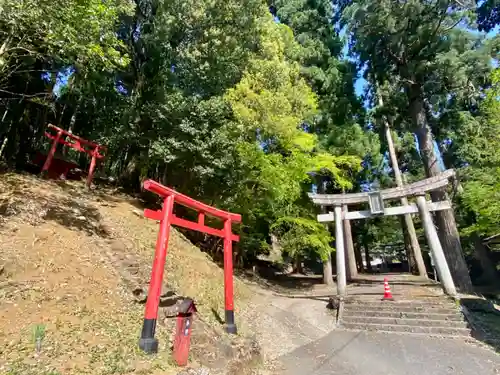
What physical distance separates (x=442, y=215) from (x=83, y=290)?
41.0 feet

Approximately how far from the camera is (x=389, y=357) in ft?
19.7

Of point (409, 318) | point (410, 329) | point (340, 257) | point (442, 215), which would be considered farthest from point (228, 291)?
point (442, 215)

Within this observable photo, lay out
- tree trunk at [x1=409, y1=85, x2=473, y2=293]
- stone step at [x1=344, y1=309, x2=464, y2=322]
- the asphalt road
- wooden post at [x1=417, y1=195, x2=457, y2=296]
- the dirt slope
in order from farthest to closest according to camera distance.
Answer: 1. tree trunk at [x1=409, y1=85, x2=473, y2=293]
2. wooden post at [x1=417, y1=195, x2=457, y2=296]
3. stone step at [x1=344, y1=309, x2=464, y2=322]
4. the asphalt road
5. the dirt slope

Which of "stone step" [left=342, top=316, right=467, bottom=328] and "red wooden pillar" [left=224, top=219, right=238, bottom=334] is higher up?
"red wooden pillar" [left=224, top=219, right=238, bottom=334]

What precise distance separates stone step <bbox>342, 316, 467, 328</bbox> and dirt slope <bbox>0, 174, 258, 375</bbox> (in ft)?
10.2

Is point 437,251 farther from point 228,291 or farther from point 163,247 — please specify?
point 163,247

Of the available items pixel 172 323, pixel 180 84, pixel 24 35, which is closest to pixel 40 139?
pixel 180 84

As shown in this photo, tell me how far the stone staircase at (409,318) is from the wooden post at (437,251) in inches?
27.2

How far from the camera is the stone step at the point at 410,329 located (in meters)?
7.23

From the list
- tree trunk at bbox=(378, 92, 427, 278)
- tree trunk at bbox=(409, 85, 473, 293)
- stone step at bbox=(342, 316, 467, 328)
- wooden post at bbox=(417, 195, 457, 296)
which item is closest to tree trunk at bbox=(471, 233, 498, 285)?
tree trunk at bbox=(378, 92, 427, 278)

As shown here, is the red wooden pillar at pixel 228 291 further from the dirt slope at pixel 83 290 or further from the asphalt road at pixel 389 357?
the asphalt road at pixel 389 357

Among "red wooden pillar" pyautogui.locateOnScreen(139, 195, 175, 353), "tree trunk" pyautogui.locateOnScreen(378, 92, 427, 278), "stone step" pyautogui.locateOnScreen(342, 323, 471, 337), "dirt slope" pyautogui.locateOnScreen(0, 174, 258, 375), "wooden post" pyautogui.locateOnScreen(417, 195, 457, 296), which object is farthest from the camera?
"tree trunk" pyautogui.locateOnScreen(378, 92, 427, 278)

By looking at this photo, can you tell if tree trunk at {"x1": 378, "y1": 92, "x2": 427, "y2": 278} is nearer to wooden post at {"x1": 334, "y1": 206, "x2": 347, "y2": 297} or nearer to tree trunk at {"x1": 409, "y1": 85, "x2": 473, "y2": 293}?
tree trunk at {"x1": 409, "y1": 85, "x2": 473, "y2": 293}

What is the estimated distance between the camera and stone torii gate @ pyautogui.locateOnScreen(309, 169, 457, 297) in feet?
30.2
